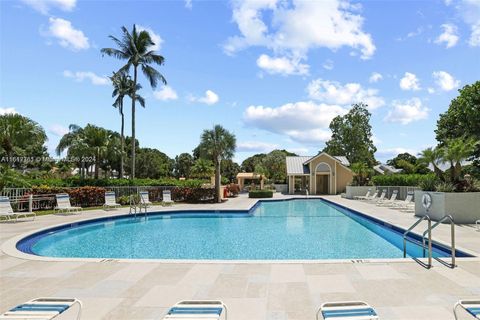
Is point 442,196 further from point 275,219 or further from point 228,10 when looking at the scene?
point 228,10

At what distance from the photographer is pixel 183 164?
7006 centimetres

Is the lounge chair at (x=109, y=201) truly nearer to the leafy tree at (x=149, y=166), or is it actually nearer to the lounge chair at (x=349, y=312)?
the lounge chair at (x=349, y=312)

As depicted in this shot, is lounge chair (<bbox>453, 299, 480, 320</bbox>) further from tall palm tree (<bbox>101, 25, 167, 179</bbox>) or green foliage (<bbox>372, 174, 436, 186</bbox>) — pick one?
tall palm tree (<bbox>101, 25, 167, 179</bbox>)

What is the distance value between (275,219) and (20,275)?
Result: 40.4 feet

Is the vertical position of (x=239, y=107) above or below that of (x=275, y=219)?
above

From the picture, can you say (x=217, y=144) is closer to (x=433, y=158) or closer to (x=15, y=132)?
(x=15, y=132)

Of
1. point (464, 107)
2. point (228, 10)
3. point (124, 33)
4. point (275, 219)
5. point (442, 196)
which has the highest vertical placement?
point (124, 33)

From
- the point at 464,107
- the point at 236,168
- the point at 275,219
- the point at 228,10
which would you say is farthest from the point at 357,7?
the point at 236,168

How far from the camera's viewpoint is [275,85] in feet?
75.6

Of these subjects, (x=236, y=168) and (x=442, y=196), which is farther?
(x=236, y=168)

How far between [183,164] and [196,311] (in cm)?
6770

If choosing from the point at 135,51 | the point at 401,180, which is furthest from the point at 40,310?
the point at 135,51

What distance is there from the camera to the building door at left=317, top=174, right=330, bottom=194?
38062mm

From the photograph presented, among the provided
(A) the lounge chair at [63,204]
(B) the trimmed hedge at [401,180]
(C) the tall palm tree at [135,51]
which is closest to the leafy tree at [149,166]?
(C) the tall palm tree at [135,51]
